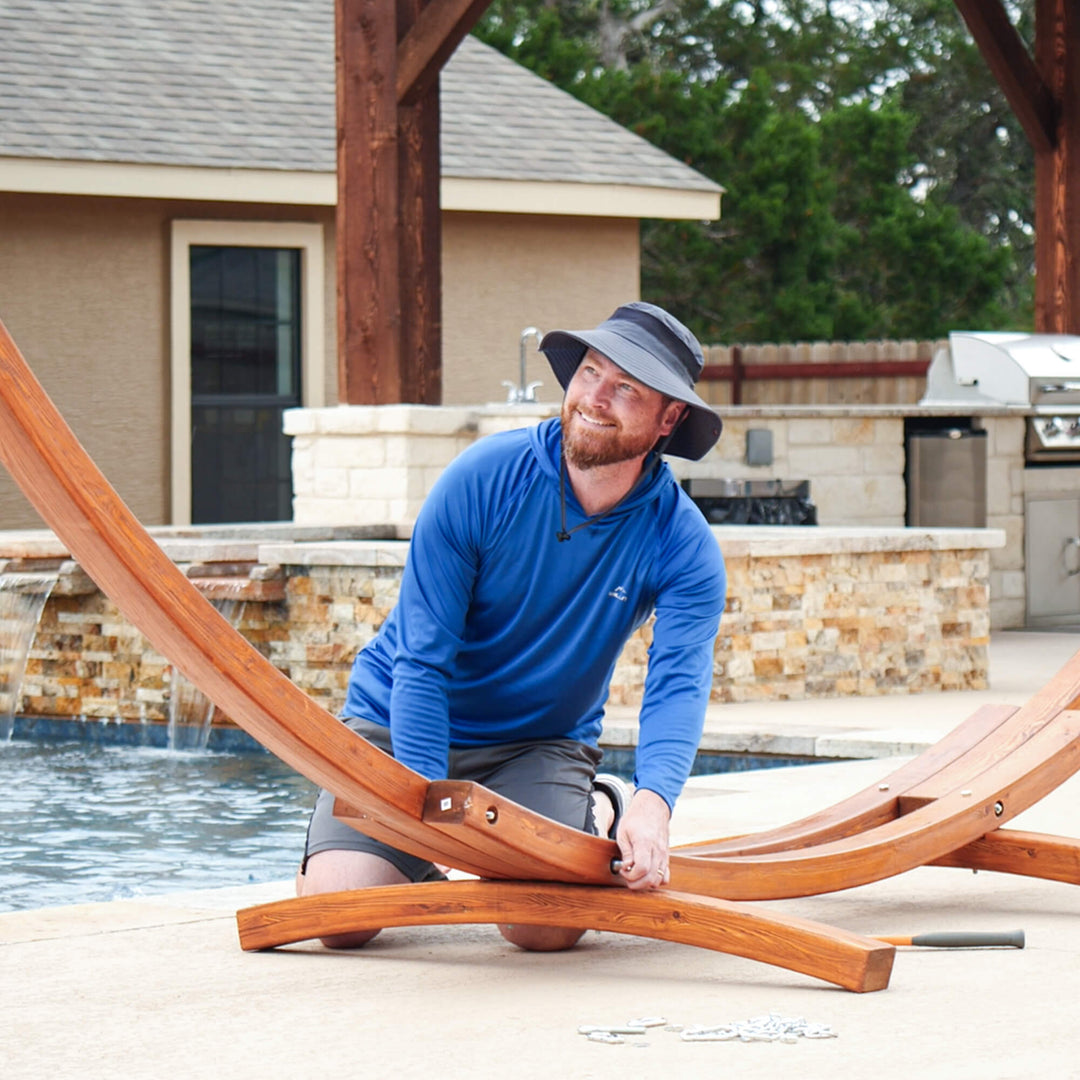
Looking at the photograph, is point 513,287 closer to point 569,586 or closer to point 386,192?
point 386,192

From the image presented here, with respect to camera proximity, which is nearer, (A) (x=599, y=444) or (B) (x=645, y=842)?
(B) (x=645, y=842)

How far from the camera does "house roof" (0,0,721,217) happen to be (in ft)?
44.6

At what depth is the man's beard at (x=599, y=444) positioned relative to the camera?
12.9 feet

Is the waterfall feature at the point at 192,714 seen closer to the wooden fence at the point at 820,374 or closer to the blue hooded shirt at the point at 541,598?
the blue hooded shirt at the point at 541,598

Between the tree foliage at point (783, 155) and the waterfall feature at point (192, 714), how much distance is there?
47.6 feet

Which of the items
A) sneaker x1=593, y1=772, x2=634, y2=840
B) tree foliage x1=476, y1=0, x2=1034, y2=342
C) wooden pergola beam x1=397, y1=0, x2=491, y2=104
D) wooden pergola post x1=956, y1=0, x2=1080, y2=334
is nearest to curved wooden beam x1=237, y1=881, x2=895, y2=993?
sneaker x1=593, y1=772, x2=634, y2=840

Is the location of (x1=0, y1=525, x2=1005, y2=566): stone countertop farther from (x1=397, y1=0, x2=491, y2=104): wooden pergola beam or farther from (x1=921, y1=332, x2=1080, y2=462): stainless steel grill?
(x1=921, y1=332, x2=1080, y2=462): stainless steel grill

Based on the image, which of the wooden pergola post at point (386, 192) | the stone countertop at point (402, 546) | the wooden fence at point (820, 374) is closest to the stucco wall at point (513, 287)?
the wooden fence at point (820, 374)

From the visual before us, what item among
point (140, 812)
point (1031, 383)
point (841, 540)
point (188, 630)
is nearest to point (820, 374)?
point (1031, 383)

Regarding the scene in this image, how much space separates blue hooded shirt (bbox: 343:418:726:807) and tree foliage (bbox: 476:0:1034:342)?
744 inches

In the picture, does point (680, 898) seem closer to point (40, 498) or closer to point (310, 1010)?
point (310, 1010)

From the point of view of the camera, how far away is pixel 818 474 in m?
11.8

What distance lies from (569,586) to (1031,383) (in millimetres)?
8673

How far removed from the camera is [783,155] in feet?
74.6
